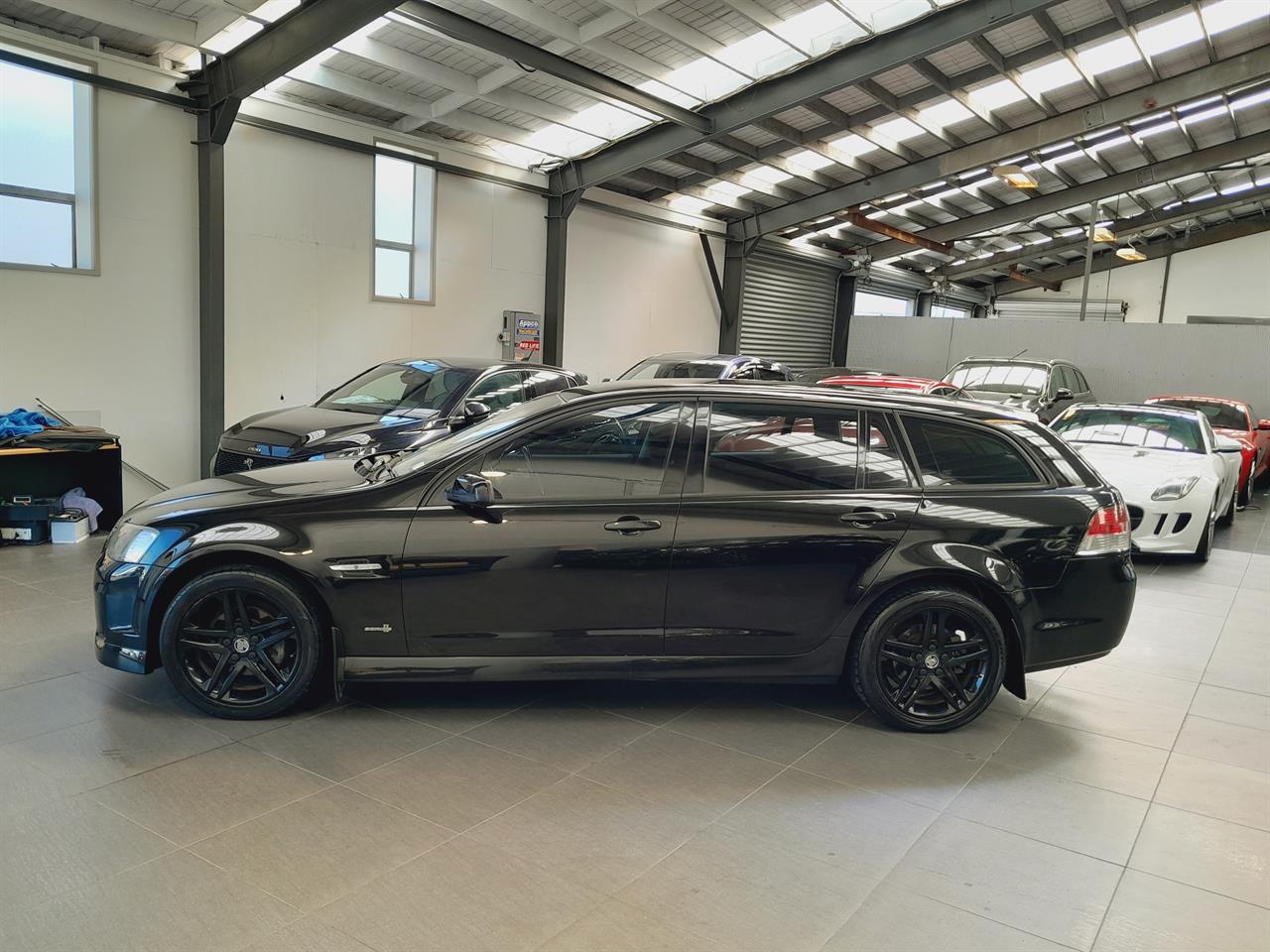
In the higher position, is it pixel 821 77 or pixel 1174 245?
pixel 1174 245

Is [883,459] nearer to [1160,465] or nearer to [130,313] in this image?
[1160,465]

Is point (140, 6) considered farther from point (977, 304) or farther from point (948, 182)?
point (977, 304)

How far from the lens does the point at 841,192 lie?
16312 millimetres

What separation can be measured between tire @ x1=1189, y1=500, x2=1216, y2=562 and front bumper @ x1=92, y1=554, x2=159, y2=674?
7.71 metres

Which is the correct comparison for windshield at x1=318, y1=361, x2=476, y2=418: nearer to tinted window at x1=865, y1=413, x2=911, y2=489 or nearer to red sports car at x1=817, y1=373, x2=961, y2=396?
red sports car at x1=817, y1=373, x2=961, y2=396

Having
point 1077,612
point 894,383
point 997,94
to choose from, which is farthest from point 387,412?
point 997,94

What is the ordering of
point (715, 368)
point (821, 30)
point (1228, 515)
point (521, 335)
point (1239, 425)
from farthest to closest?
point (521, 335) → point (1239, 425) → point (715, 368) → point (1228, 515) → point (821, 30)

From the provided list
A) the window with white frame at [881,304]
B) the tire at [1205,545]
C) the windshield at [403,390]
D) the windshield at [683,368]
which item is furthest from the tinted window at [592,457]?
the window with white frame at [881,304]

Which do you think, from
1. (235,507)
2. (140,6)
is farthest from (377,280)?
(235,507)

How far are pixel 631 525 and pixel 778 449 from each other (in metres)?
0.71

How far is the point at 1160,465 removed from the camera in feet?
25.5

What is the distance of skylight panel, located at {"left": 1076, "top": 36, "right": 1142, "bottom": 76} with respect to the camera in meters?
11.9

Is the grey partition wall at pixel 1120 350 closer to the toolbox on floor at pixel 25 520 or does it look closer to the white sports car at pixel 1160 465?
the white sports car at pixel 1160 465

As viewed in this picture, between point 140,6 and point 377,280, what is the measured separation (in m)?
3.92
